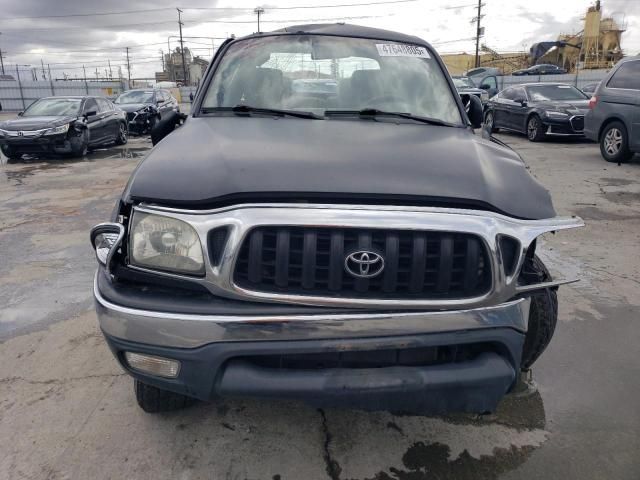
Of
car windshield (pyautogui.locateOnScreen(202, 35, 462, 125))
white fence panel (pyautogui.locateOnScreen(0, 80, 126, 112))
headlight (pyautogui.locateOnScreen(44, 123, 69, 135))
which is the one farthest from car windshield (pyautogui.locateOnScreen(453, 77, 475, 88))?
white fence panel (pyautogui.locateOnScreen(0, 80, 126, 112))

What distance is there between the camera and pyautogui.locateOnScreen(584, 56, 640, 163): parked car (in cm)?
839

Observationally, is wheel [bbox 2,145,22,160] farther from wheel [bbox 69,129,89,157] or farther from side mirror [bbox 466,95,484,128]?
side mirror [bbox 466,95,484,128]

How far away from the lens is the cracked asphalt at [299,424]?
2.10m

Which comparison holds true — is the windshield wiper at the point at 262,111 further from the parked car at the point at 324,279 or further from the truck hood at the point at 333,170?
the parked car at the point at 324,279

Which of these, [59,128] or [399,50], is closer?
[399,50]

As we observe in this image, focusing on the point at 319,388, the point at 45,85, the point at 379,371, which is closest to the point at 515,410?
the point at 379,371

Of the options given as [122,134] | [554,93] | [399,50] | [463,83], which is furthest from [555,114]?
[122,134]

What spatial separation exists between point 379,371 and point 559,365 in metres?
1.68

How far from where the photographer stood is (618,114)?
8.64 metres

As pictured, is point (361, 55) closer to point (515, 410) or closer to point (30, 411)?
point (515, 410)

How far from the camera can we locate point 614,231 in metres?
5.37

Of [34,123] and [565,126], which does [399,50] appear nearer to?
[34,123]

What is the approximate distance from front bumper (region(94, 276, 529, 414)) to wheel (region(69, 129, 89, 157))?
422 inches

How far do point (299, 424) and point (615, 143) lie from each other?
9.10m
